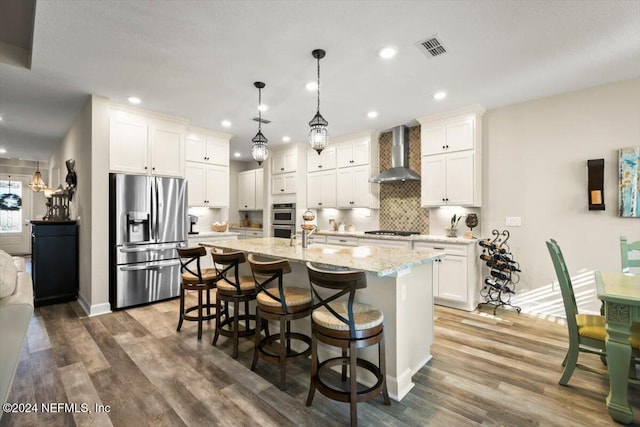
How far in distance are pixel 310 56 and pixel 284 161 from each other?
3.69m

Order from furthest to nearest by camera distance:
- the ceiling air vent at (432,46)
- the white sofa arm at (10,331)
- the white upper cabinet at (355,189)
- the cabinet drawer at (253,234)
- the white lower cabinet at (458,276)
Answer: the cabinet drawer at (253,234) → the white upper cabinet at (355,189) → the white lower cabinet at (458,276) → the ceiling air vent at (432,46) → the white sofa arm at (10,331)

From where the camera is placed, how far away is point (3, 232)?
8.51 meters

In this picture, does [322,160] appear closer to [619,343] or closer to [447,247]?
[447,247]

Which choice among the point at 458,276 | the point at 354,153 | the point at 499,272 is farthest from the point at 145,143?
the point at 499,272

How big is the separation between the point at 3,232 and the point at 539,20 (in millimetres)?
12557

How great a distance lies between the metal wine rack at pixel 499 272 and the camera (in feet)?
12.4

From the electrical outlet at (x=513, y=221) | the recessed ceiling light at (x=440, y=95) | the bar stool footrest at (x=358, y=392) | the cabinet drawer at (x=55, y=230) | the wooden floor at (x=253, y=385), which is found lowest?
the wooden floor at (x=253, y=385)

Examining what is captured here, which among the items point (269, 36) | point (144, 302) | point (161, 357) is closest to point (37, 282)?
point (144, 302)

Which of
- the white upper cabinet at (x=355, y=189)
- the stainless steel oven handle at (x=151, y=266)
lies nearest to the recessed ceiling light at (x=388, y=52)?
the white upper cabinet at (x=355, y=189)

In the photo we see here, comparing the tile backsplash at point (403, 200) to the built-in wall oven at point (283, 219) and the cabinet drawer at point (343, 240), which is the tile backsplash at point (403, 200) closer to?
the cabinet drawer at point (343, 240)

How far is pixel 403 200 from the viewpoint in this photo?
5230mm

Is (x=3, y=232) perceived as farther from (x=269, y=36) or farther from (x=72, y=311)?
(x=269, y=36)

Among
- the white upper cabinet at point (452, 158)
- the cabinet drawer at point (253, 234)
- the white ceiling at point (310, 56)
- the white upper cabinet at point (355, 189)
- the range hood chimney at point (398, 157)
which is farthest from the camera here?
the cabinet drawer at point (253, 234)

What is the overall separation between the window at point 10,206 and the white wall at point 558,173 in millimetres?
11960
